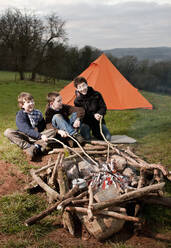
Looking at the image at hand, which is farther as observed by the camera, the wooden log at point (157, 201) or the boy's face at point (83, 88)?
the boy's face at point (83, 88)

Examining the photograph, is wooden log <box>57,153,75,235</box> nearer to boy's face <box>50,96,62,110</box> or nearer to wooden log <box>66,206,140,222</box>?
wooden log <box>66,206,140,222</box>

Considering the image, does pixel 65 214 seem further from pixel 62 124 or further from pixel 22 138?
pixel 22 138

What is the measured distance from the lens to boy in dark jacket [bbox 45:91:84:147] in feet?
14.0

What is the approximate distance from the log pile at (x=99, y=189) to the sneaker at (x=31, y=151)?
789 mm

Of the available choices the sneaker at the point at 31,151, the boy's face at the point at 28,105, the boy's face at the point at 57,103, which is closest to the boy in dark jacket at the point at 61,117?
the boy's face at the point at 57,103

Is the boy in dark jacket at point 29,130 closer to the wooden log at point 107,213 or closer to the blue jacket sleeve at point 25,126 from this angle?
the blue jacket sleeve at point 25,126

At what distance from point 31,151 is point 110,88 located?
333 cm

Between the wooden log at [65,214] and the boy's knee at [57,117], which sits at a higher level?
the boy's knee at [57,117]

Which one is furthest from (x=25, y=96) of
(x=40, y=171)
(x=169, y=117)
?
(x=169, y=117)

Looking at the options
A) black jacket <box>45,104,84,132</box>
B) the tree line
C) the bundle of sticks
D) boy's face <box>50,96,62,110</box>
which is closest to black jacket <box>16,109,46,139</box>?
black jacket <box>45,104,84,132</box>

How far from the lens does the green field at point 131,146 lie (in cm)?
262

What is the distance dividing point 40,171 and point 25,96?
1.48 m

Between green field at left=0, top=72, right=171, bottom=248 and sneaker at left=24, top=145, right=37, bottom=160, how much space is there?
0.40 feet

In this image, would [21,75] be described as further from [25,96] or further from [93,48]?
[25,96]
